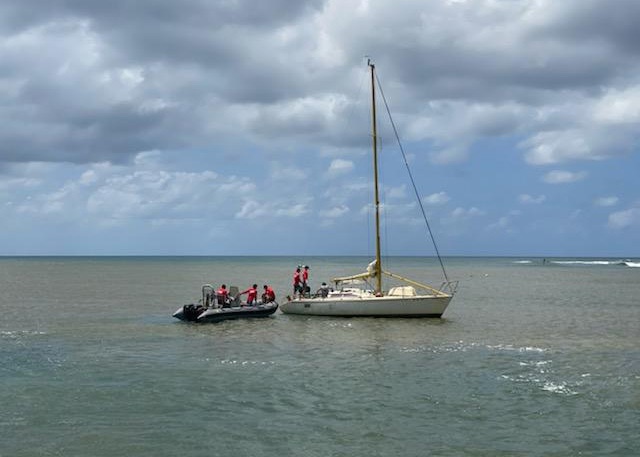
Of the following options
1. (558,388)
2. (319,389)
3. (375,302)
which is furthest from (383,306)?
(319,389)

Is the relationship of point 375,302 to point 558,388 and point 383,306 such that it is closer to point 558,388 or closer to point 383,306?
point 383,306

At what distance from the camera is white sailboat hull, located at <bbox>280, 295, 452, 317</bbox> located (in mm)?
39469

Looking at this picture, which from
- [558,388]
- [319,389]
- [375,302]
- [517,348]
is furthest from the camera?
[375,302]

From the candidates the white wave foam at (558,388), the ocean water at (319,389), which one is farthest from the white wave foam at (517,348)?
the white wave foam at (558,388)

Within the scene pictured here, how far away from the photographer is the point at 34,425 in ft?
54.2

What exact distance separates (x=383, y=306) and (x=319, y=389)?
765 inches

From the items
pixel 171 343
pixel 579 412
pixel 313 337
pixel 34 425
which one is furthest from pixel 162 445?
pixel 313 337

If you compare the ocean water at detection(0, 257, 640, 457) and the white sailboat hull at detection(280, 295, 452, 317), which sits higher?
the white sailboat hull at detection(280, 295, 452, 317)

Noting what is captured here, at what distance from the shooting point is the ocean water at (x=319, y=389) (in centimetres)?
1539

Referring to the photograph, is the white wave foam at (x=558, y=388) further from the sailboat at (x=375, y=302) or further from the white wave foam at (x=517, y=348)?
the sailboat at (x=375, y=302)

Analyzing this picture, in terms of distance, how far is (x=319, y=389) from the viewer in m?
20.6

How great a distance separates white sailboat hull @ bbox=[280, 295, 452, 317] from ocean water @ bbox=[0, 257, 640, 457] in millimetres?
1931

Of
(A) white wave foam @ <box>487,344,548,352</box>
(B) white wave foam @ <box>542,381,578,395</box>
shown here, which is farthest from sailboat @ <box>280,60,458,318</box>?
(B) white wave foam @ <box>542,381,578,395</box>

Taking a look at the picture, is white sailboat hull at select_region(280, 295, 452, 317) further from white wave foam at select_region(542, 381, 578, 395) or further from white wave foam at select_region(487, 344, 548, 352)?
white wave foam at select_region(542, 381, 578, 395)
